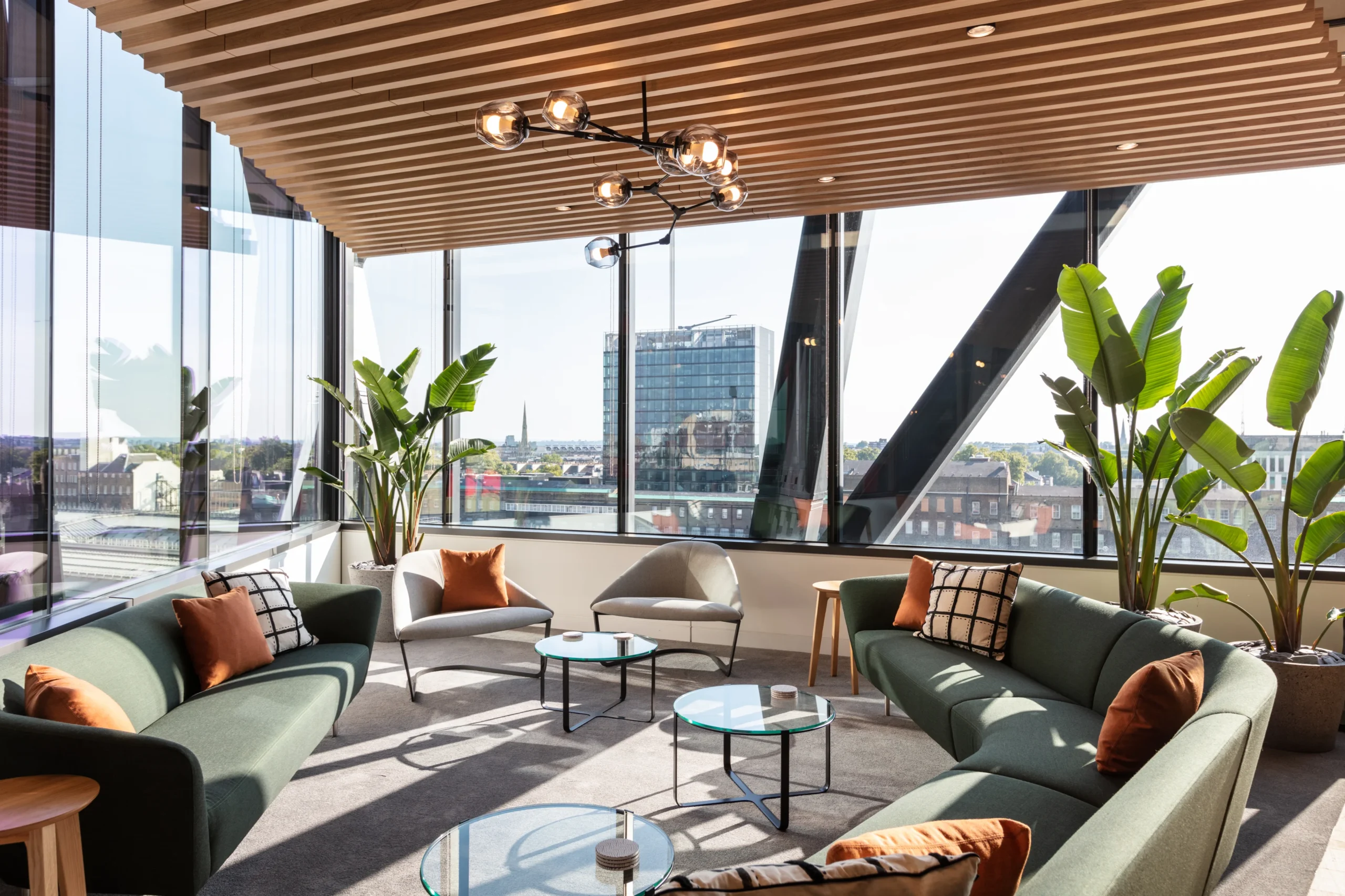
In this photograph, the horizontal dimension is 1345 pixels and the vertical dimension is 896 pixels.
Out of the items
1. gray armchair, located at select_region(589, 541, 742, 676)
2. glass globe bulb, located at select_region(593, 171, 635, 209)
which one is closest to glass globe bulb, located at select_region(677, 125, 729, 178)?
glass globe bulb, located at select_region(593, 171, 635, 209)

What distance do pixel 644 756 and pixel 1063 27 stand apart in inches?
134

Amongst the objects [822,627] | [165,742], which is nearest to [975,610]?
[822,627]

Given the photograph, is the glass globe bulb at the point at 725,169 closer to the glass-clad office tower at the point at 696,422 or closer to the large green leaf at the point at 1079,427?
the large green leaf at the point at 1079,427

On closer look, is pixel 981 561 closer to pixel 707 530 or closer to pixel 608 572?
pixel 707 530

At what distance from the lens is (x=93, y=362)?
12.5 ft

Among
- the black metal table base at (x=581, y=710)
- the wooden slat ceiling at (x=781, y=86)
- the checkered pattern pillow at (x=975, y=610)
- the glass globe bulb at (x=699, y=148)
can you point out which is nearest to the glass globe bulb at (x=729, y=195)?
the wooden slat ceiling at (x=781, y=86)

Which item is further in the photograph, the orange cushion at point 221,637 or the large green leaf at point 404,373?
the large green leaf at point 404,373

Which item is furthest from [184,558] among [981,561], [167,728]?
[981,561]

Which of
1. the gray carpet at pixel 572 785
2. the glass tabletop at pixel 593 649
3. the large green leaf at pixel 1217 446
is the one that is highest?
the large green leaf at pixel 1217 446

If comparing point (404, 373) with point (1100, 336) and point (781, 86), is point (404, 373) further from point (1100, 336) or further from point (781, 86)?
point (1100, 336)

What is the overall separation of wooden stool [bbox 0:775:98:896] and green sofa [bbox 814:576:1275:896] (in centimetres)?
194

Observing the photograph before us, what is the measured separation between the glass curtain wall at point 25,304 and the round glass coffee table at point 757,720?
106 inches

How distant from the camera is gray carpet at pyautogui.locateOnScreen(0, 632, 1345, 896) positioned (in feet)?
9.05

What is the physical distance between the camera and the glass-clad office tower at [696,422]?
6.13m
